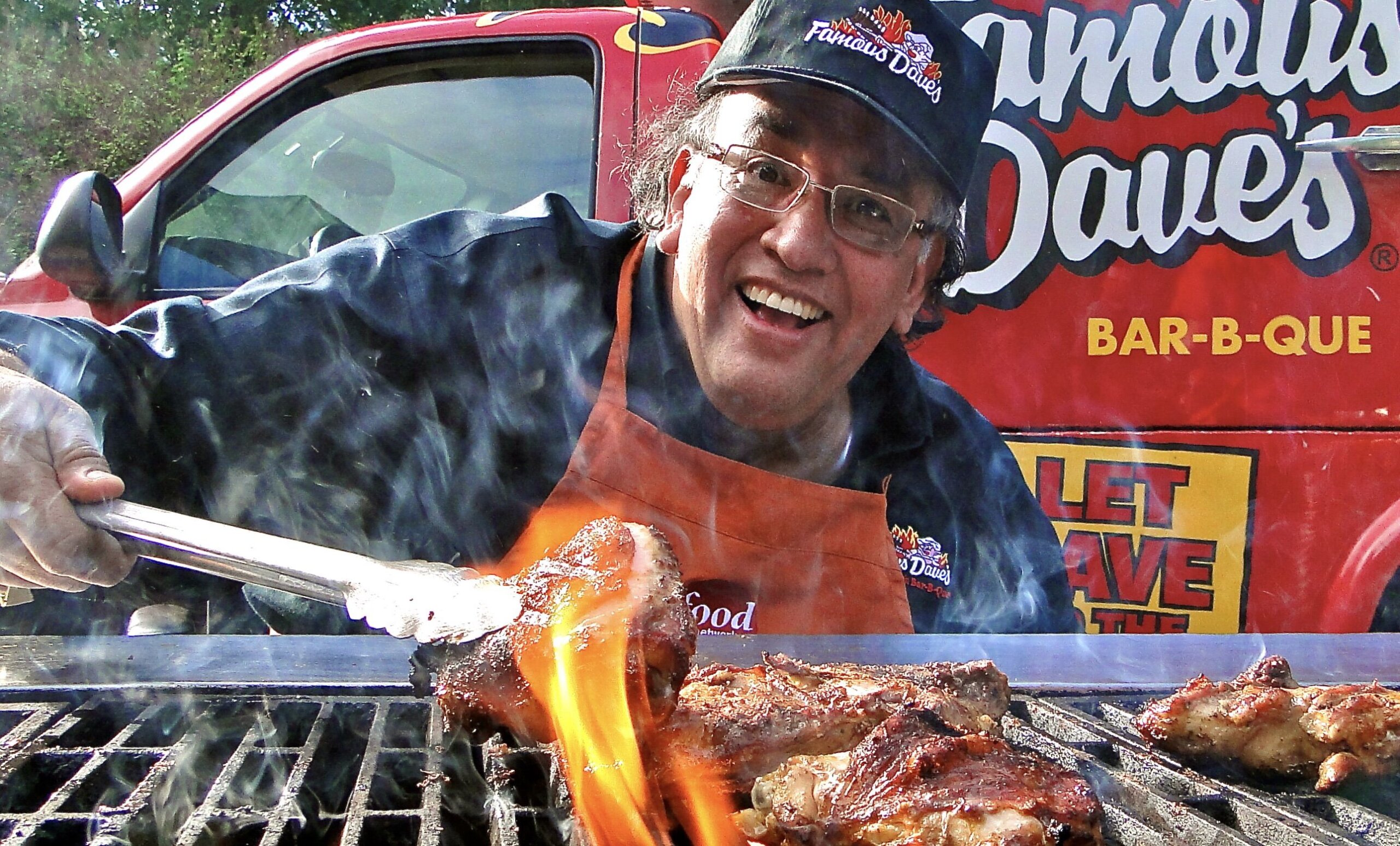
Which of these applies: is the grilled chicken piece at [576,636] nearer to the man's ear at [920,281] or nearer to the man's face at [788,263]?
the man's face at [788,263]

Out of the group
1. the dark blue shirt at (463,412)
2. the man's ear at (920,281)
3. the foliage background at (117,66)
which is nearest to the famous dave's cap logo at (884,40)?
the man's ear at (920,281)

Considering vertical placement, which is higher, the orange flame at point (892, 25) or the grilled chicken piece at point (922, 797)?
the orange flame at point (892, 25)

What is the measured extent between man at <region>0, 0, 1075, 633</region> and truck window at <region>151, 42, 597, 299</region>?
65 cm

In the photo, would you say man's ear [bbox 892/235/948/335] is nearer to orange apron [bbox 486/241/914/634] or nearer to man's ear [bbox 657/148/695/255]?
orange apron [bbox 486/241/914/634]

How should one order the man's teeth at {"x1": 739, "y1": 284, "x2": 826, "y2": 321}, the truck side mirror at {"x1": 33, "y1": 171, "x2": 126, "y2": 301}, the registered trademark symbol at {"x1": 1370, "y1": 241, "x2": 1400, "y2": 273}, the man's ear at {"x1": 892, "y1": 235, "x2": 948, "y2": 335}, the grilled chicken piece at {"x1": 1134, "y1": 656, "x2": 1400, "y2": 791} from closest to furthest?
1. the grilled chicken piece at {"x1": 1134, "y1": 656, "x2": 1400, "y2": 791}
2. the man's teeth at {"x1": 739, "y1": 284, "x2": 826, "y2": 321}
3. the man's ear at {"x1": 892, "y1": 235, "x2": 948, "y2": 335}
4. the truck side mirror at {"x1": 33, "y1": 171, "x2": 126, "y2": 301}
5. the registered trademark symbol at {"x1": 1370, "y1": 241, "x2": 1400, "y2": 273}

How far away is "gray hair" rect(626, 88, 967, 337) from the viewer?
312cm

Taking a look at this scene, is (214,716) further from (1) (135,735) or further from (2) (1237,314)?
(2) (1237,314)

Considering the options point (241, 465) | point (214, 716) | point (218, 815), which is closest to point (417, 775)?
point (218, 815)

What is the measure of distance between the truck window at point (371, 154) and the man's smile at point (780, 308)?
121 centimetres

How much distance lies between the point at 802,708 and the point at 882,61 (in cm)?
179

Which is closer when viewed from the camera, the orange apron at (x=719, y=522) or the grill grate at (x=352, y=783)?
the grill grate at (x=352, y=783)

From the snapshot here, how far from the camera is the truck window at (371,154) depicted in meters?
4.02

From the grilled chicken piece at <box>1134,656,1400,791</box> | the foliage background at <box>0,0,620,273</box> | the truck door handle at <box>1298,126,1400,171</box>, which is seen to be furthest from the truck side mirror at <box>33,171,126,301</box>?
the foliage background at <box>0,0,620,273</box>

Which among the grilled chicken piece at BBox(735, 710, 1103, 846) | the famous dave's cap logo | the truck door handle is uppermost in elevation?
the famous dave's cap logo
